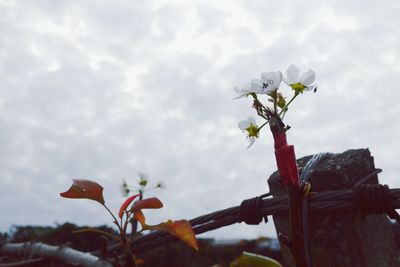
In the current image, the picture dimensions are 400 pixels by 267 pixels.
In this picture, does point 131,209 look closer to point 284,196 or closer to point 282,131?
point 282,131

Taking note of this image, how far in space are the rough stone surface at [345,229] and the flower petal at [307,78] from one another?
0.46m

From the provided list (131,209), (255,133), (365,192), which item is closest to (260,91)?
(255,133)

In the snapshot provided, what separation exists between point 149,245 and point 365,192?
665 mm

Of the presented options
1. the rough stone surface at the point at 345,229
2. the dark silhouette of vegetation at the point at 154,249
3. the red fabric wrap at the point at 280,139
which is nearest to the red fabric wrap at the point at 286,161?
the red fabric wrap at the point at 280,139

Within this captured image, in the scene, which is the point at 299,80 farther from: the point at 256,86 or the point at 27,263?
the point at 27,263

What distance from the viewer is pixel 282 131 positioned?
0.71 metres

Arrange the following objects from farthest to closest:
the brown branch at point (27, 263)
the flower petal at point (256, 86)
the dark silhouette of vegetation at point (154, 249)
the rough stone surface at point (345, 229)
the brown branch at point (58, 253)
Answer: the dark silhouette of vegetation at point (154, 249) < the brown branch at point (27, 263) < the brown branch at point (58, 253) < the rough stone surface at point (345, 229) < the flower petal at point (256, 86)

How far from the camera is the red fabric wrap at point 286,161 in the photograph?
698 mm

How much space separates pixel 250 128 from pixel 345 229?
509 mm

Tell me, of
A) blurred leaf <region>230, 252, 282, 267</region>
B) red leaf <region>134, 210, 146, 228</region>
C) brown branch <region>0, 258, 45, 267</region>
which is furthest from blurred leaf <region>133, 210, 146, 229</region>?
brown branch <region>0, 258, 45, 267</region>

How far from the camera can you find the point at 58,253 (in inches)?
80.5

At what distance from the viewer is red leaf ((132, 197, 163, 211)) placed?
871mm

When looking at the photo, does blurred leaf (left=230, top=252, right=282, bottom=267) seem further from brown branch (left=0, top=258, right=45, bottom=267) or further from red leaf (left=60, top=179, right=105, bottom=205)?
brown branch (left=0, top=258, right=45, bottom=267)

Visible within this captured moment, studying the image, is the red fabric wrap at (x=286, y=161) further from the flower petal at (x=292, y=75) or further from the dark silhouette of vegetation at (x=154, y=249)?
the dark silhouette of vegetation at (x=154, y=249)
